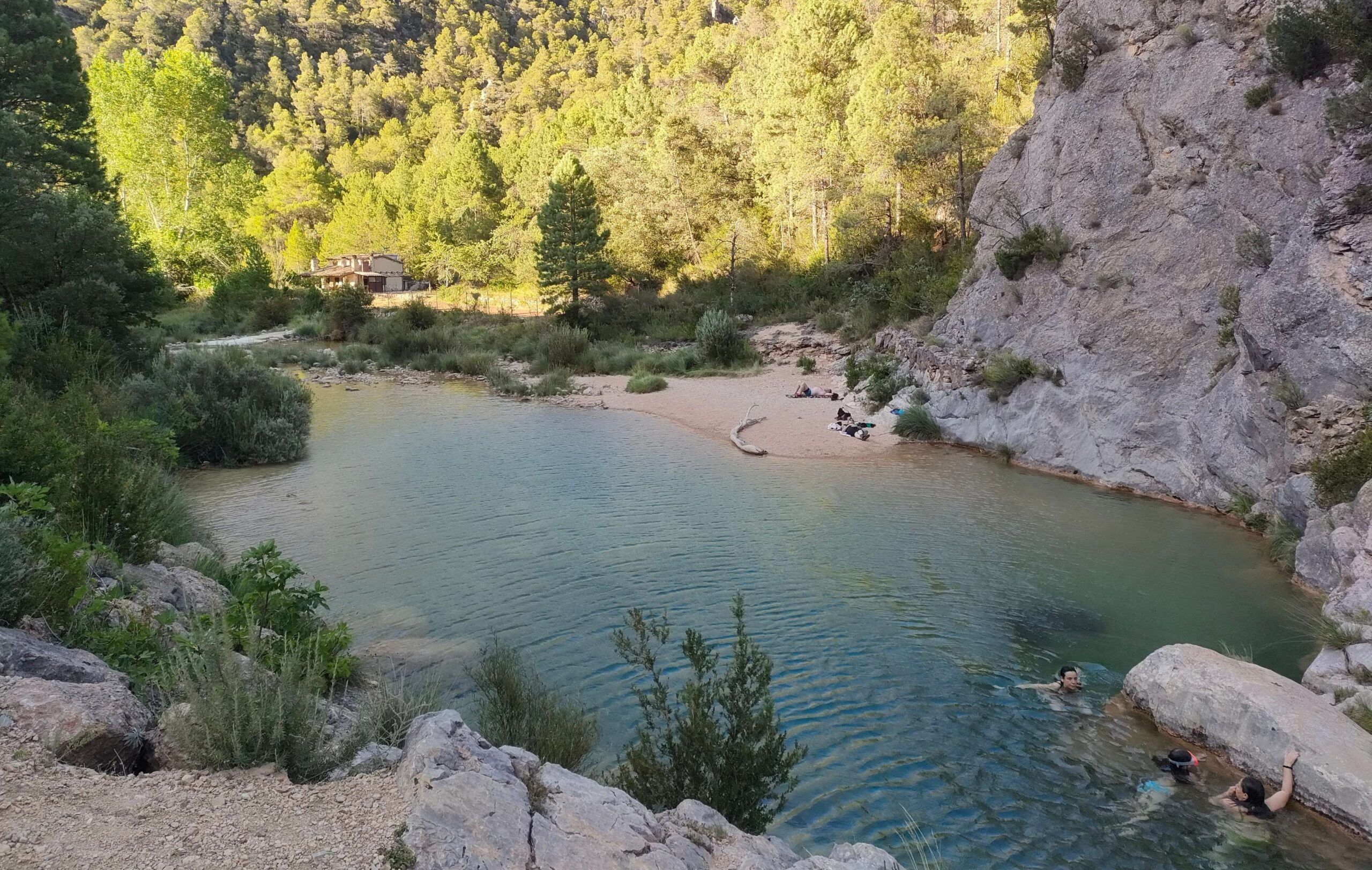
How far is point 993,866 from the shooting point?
518 centimetres

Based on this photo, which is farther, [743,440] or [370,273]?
[370,273]

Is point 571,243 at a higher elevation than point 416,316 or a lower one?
higher

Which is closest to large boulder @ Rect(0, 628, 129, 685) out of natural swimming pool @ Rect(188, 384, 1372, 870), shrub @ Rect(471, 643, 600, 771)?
shrub @ Rect(471, 643, 600, 771)

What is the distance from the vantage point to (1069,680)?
Result: 7.54m

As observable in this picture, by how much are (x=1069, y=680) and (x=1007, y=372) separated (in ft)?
37.3

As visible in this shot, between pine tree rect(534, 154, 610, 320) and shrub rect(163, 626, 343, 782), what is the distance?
33629 mm

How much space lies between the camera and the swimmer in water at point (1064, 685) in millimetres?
7535

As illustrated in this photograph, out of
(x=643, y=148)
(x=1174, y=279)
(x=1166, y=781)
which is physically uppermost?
(x=643, y=148)

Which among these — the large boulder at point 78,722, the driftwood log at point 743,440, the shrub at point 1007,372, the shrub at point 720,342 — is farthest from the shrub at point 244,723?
the shrub at point 720,342

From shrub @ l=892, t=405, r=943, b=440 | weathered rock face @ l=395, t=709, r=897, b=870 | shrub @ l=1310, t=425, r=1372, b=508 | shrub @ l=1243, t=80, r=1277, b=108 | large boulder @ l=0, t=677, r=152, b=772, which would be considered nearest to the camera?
weathered rock face @ l=395, t=709, r=897, b=870

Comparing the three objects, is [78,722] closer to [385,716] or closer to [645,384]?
[385,716]

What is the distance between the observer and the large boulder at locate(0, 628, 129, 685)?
400 cm

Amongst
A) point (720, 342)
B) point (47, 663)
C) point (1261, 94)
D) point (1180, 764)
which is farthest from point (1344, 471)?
point (720, 342)

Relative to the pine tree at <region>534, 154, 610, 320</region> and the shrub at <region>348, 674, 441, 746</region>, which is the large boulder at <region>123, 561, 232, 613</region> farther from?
the pine tree at <region>534, 154, 610, 320</region>
